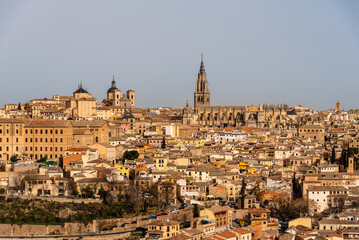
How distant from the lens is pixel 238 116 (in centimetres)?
7100

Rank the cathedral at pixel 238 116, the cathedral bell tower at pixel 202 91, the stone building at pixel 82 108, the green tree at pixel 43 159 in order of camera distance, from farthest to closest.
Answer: the cathedral bell tower at pixel 202 91 < the cathedral at pixel 238 116 < the stone building at pixel 82 108 < the green tree at pixel 43 159

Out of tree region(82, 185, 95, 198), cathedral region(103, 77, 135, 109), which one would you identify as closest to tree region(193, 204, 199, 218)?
tree region(82, 185, 95, 198)

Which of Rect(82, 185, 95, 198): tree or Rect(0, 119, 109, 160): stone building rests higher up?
Rect(0, 119, 109, 160): stone building

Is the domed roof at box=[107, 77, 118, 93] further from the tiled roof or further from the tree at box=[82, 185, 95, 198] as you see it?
the tree at box=[82, 185, 95, 198]

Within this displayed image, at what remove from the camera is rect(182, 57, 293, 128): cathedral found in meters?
67.8

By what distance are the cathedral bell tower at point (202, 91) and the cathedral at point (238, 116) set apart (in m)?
3.74

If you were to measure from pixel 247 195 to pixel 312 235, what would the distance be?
5978mm

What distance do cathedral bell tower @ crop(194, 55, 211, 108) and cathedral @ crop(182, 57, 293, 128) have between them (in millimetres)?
3743

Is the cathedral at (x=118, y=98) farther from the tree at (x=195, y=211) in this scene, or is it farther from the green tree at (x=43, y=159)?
the tree at (x=195, y=211)

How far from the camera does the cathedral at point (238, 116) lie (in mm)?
67750


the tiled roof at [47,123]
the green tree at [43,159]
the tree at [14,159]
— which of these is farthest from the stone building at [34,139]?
the tree at [14,159]

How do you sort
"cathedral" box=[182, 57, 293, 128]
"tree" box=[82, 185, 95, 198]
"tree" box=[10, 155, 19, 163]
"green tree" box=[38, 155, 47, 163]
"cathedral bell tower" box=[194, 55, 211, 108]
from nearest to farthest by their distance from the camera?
"tree" box=[82, 185, 95, 198]
"tree" box=[10, 155, 19, 163]
"green tree" box=[38, 155, 47, 163]
"cathedral" box=[182, 57, 293, 128]
"cathedral bell tower" box=[194, 55, 211, 108]

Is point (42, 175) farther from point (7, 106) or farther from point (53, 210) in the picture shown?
point (7, 106)

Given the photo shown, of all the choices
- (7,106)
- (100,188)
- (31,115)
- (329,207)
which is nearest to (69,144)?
(100,188)
